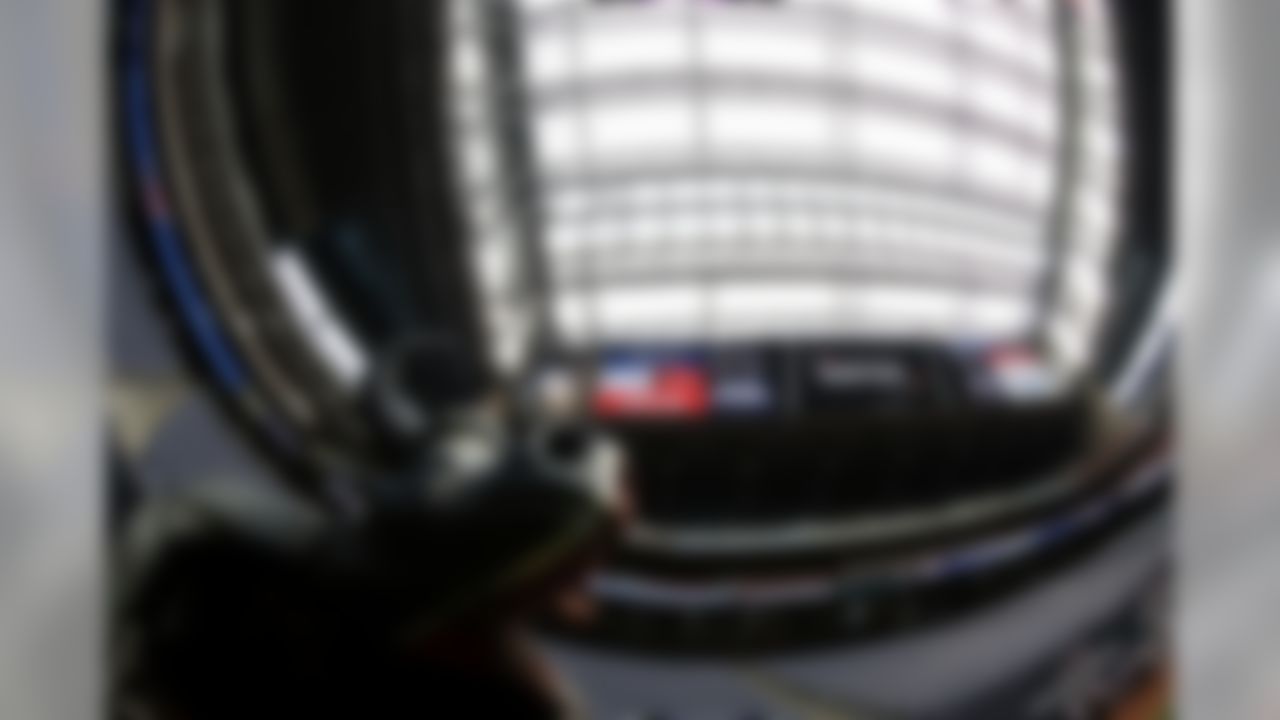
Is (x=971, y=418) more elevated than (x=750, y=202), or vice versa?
(x=750, y=202)

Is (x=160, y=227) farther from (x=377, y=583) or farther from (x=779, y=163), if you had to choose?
(x=779, y=163)

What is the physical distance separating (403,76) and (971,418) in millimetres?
430

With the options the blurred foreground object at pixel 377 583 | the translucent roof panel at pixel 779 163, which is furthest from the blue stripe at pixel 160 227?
the translucent roof panel at pixel 779 163

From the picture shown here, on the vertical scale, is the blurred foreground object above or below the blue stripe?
below

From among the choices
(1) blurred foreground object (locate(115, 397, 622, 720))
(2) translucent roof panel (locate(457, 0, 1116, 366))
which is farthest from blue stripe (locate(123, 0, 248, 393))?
(2) translucent roof panel (locate(457, 0, 1116, 366))

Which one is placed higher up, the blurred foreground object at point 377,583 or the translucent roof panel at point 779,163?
the translucent roof panel at point 779,163

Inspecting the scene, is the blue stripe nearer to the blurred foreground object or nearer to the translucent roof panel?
the blurred foreground object

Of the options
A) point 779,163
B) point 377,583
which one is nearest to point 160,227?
point 377,583

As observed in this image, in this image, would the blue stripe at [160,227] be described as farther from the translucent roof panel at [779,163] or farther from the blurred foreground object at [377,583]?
the translucent roof panel at [779,163]

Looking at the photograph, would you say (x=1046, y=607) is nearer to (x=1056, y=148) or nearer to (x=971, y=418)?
(x=971, y=418)

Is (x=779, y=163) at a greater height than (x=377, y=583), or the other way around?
(x=779, y=163)

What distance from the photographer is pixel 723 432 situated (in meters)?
0.92

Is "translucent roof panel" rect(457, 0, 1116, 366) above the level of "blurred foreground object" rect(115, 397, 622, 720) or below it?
above

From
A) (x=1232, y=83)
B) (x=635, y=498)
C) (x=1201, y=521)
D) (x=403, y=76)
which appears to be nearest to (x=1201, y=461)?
(x=1201, y=521)
